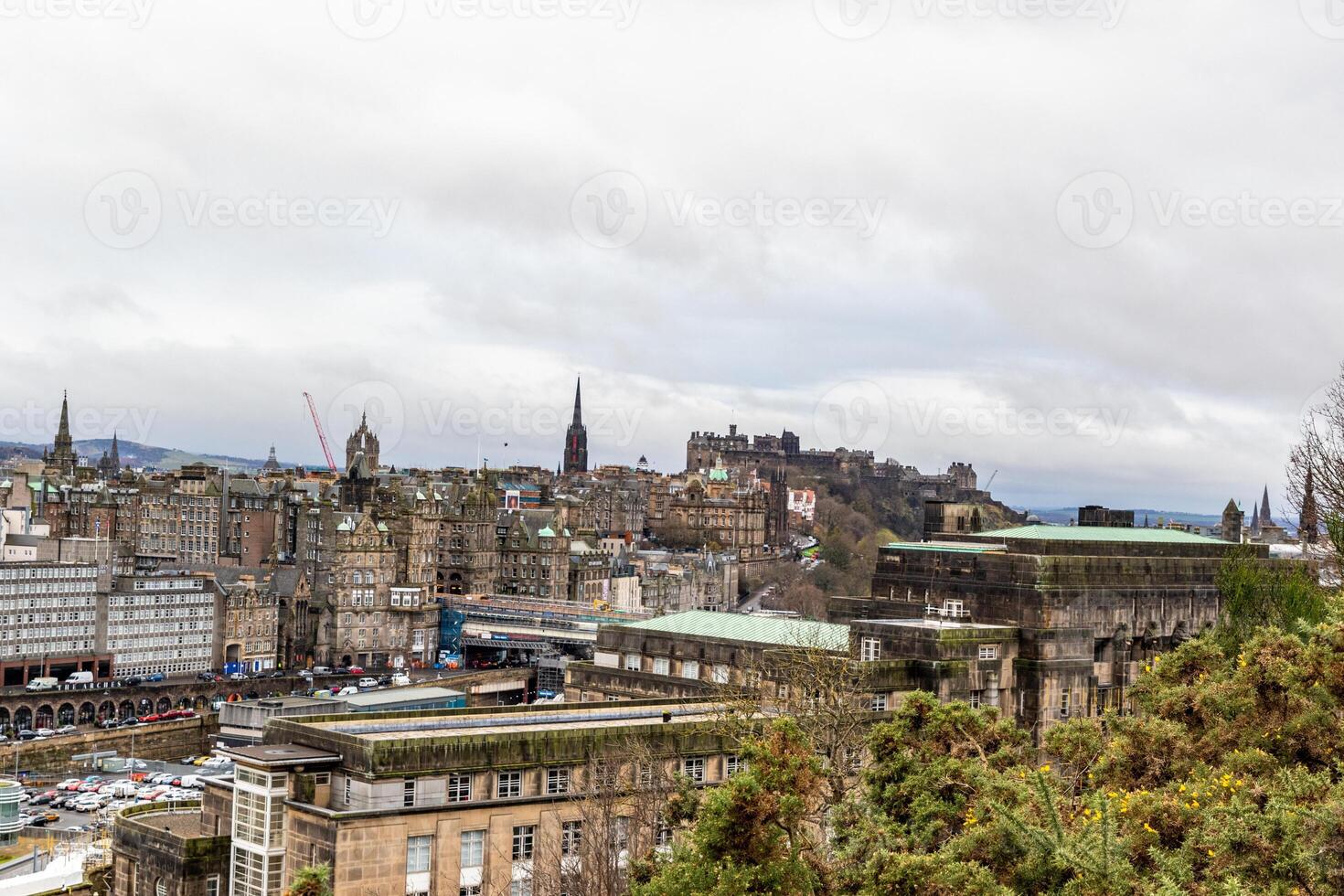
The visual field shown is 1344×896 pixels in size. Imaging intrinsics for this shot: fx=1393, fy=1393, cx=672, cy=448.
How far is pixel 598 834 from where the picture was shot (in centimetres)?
2981

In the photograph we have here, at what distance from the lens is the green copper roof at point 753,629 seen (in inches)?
1748

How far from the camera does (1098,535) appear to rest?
166 ft

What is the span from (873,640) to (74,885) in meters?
26.2

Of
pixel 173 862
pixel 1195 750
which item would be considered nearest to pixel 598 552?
pixel 173 862

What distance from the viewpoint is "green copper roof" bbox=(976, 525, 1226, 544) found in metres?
49.1

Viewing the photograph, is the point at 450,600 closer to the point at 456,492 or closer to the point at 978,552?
the point at 456,492

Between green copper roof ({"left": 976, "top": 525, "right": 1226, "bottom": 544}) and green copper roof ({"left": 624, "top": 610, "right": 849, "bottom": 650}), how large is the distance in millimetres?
7634

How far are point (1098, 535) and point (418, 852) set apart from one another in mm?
29606

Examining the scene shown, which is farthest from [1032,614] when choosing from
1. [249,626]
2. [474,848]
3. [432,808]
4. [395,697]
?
[249,626]

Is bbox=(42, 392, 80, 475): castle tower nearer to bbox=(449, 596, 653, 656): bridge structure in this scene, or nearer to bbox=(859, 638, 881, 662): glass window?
bbox=(449, 596, 653, 656): bridge structure

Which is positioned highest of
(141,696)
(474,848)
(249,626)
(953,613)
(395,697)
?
(953,613)

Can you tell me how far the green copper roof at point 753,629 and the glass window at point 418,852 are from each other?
14.8 metres

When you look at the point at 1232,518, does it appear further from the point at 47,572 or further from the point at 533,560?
the point at 47,572

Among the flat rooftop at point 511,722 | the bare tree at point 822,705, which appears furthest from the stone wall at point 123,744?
the bare tree at point 822,705
